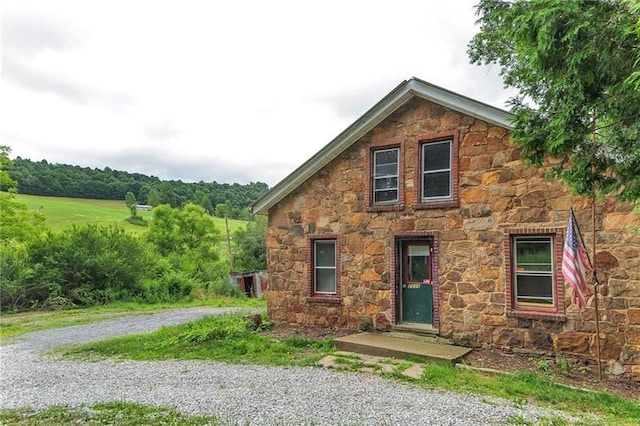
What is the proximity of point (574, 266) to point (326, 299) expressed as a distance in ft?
17.5

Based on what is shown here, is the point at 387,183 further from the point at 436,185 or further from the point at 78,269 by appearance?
the point at 78,269

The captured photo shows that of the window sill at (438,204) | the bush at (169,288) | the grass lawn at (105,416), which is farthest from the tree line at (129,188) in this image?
the grass lawn at (105,416)

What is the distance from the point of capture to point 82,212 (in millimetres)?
37812

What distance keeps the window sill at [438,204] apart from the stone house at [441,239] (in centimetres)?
3

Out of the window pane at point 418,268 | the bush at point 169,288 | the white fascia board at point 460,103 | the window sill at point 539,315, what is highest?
the white fascia board at point 460,103

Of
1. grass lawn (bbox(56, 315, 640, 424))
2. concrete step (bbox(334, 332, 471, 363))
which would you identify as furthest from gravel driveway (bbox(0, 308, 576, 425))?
concrete step (bbox(334, 332, 471, 363))

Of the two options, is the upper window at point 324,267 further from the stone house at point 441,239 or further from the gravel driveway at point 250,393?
the gravel driveway at point 250,393

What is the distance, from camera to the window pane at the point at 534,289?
24.2 ft

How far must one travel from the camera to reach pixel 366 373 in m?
6.43

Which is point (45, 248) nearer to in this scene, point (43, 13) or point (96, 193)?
point (43, 13)

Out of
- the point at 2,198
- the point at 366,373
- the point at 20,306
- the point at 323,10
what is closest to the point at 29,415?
the point at 366,373

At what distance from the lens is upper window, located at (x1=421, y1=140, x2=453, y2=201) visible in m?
8.57

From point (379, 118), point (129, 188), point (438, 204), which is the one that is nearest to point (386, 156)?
point (379, 118)

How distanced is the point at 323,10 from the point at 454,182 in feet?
16.1
